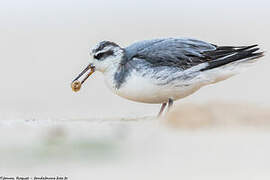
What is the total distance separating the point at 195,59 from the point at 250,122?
1.51m

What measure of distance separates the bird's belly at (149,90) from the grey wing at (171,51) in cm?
35

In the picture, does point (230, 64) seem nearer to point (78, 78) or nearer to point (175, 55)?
point (175, 55)

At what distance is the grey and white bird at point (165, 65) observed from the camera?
10.1 meters

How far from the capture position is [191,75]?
33.4 ft

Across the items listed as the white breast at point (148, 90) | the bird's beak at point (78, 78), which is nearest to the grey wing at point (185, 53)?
the white breast at point (148, 90)

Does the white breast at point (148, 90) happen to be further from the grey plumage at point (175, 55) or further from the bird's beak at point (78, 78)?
the bird's beak at point (78, 78)

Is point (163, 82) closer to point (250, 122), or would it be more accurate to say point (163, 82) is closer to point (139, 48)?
point (139, 48)

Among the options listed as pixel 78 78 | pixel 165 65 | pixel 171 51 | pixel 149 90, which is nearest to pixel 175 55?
pixel 171 51

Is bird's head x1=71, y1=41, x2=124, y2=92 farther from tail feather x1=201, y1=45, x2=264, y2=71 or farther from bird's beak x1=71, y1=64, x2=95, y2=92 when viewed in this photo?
tail feather x1=201, y1=45, x2=264, y2=71

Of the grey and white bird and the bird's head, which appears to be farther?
the bird's head

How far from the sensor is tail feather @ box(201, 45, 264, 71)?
1030 cm

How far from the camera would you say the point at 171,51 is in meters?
10.3

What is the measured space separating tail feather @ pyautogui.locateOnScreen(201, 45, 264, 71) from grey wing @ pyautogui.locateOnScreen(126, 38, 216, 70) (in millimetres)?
144

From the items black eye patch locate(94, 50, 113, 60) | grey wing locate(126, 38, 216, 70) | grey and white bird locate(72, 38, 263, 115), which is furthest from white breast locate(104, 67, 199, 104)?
black eye patch locate(94, 50, 113, 60)
